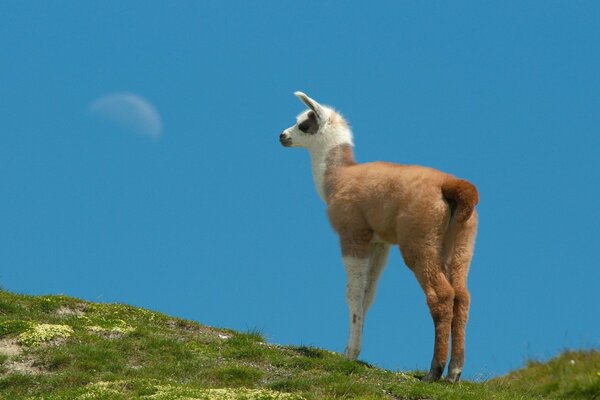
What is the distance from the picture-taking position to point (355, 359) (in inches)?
743

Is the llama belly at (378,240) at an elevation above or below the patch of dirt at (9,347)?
above

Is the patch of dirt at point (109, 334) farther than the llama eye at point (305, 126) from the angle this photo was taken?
No

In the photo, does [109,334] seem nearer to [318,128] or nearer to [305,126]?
[305,126]

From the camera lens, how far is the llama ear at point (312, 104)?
69.1 ft

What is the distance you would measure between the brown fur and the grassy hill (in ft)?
3.89

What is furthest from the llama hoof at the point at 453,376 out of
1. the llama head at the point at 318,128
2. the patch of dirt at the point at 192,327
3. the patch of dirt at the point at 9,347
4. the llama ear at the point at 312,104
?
the patch of dirt at the point at 9,347

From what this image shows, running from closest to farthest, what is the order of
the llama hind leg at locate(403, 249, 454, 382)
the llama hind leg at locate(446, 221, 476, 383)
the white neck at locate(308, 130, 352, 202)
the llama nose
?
the llama hind leg at locate(403, 249, 454, 382) < the llama hind leg at locate(446, 221, 476, 383) < the white neck at locate(308, 130, 352, 202) < the llama nose

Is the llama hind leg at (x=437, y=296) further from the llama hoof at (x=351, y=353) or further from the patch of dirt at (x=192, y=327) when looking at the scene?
the patch of dirt at (x=192, y=327)

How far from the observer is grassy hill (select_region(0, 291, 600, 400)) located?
16109 mm

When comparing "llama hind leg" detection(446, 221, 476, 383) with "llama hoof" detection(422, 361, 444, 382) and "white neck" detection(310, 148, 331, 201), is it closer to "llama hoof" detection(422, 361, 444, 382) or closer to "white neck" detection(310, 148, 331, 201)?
A: "llama hoof" detection(422, 361, 444, 382)

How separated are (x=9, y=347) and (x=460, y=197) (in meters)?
9.62

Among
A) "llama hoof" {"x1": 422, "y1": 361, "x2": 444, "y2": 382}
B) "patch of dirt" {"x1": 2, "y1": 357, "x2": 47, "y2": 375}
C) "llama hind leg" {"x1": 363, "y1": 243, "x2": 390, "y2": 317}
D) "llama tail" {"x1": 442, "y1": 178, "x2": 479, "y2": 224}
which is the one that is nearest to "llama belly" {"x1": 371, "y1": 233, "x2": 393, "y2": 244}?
"llama hind leg" {"x1": 363, "y1": 243, "x2": 390, "y2": 317}

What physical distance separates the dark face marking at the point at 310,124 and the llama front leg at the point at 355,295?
3.79 meters

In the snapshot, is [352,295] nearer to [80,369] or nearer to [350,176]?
[350,176]
